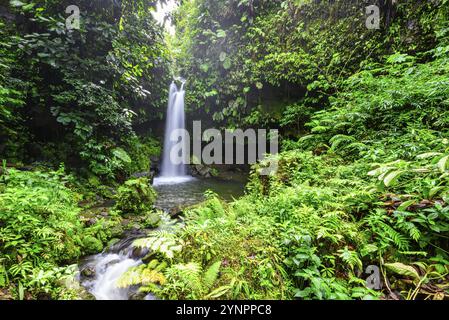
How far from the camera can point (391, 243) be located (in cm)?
202

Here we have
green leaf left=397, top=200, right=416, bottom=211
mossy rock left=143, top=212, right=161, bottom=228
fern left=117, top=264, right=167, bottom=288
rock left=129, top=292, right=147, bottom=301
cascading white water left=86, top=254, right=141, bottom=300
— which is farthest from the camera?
mossy rock left=143, top=212, right=161, bottom=228

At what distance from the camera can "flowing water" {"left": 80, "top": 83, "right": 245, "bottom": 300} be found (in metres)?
2.91

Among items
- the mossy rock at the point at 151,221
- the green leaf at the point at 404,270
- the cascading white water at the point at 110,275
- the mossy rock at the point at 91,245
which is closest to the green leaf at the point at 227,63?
the mossy rock at the point at 151,221

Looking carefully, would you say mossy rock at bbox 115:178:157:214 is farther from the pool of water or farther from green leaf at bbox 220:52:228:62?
green leaf at bbox 220:52:228:62

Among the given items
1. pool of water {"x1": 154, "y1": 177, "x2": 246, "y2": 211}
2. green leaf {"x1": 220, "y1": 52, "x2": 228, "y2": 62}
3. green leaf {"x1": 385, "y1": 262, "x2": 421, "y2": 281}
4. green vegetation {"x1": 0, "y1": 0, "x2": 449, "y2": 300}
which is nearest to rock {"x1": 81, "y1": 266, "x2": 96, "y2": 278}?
green vegetation {"x1": 0, "y1": 0, "x2": 449, "y2": 300}

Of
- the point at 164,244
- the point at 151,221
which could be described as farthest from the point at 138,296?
the point at 151,221

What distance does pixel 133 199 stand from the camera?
5.27 m

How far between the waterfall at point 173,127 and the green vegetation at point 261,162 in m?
0.95

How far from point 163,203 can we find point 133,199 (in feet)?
5.26

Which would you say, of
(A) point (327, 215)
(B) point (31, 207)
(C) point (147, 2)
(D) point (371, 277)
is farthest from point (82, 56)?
(D) point (371, 277)

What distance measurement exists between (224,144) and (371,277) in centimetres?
1160

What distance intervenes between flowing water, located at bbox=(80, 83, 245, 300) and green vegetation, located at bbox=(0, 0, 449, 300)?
0.29 meters

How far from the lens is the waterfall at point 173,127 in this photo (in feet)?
40.2
